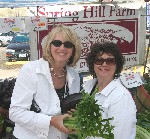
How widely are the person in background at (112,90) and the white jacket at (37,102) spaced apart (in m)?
0.29

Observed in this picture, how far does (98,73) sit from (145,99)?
1.20 metres

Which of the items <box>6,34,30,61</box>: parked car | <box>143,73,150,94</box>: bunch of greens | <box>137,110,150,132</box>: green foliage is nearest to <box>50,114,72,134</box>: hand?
<box>137,110,150,132</box>: green foliage

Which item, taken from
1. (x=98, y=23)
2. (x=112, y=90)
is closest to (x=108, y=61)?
(x=112, y=90)

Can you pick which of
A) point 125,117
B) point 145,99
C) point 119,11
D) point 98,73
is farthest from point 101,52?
point 119,11

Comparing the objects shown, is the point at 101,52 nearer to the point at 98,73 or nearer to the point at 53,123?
the point at 98,73

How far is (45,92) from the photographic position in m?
2.33

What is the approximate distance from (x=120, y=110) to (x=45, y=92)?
577 millimetres

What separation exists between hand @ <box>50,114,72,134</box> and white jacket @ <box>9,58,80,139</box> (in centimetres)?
3

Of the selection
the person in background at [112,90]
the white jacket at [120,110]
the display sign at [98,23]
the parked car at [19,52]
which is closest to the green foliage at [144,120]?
the person in background at [112,90]

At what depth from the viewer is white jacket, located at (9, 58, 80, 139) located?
228 centimetres

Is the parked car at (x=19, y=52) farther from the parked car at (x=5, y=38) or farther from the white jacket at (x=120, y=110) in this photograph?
the white jacket at (x=120, y=110)

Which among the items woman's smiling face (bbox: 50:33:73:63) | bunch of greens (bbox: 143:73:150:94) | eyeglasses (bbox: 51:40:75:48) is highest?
eyeglasses (bbox: 51:40:75:48)

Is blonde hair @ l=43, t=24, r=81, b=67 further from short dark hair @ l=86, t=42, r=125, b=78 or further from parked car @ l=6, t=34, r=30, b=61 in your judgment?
parked car @ l=6, t=34, r=30, b=61

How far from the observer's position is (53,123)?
2248 mm
